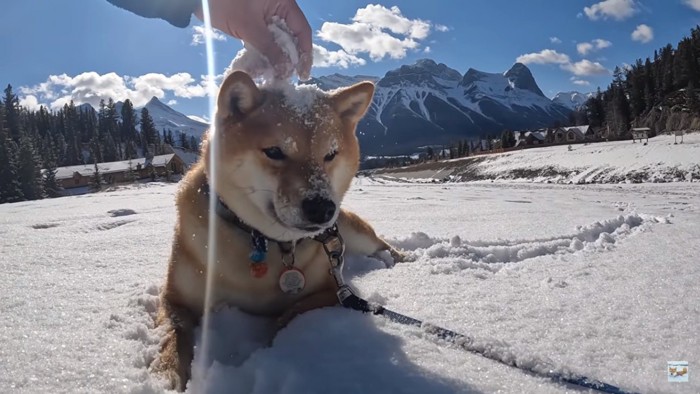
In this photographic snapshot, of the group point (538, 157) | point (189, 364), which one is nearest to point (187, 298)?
point (189, 364)

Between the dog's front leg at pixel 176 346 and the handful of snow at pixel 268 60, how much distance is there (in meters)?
1.49

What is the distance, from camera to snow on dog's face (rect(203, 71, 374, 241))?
7.18 feet

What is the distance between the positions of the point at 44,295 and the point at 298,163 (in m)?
1.42

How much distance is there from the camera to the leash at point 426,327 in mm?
1291

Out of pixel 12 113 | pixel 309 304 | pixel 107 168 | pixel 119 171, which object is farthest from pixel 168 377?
pixel 12 113

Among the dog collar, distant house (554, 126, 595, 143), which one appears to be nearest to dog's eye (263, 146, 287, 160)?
the dog collar

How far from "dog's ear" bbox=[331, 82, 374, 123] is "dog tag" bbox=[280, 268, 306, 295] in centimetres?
113

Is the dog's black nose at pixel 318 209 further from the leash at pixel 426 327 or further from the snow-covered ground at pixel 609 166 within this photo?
the snow-covered ground at pixel 609 166

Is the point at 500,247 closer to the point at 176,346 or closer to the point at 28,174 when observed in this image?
the point at 176,346

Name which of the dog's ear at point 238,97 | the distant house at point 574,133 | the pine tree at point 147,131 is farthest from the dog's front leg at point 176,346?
the pine tree at point 147,131

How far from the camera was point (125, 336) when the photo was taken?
6.11ft

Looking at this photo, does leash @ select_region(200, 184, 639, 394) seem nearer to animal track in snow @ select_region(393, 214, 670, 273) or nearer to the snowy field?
the snowy field

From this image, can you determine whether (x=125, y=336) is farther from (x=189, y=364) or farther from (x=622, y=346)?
(x=622, y=346)

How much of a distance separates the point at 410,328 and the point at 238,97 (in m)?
1.59
